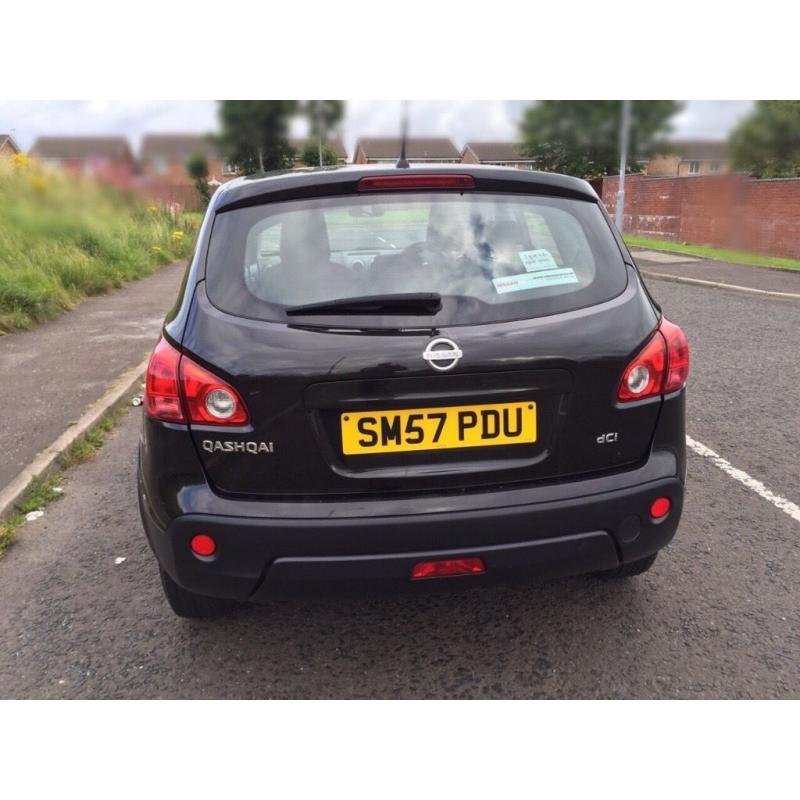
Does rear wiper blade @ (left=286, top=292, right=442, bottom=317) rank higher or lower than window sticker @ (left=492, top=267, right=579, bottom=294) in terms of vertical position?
lower

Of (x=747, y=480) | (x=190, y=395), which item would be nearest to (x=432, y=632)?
(x=190, y=395)

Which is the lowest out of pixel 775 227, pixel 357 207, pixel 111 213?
pixel 775 227

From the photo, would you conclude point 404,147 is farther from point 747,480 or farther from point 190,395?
point 747,480

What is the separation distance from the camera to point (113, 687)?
2465 mm

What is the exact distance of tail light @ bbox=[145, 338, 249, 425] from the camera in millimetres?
2156

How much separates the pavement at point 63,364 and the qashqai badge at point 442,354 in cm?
317

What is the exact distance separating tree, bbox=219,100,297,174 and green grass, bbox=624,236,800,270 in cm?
1725

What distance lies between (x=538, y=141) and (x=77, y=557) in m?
49.9

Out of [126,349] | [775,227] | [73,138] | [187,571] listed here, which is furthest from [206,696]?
[775,227]

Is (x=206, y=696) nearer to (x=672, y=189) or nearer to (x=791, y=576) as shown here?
(x=791, y=576)

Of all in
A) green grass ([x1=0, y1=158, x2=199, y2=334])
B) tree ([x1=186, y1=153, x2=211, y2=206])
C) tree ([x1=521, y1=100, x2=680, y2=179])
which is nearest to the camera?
green grass ([x1=0, y1=158, x2=199, y2=334])

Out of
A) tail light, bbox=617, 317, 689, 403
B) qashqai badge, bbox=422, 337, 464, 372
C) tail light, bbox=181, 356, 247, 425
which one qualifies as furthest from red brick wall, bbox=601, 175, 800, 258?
tail light, bbox=181, 356, 247, 425

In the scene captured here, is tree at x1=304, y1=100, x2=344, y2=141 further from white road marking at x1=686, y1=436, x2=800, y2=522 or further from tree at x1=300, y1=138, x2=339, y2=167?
white road marking at x1=686, y1=436, x2=800, y2=522

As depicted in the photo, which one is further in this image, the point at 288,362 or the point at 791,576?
the point at 791,576
